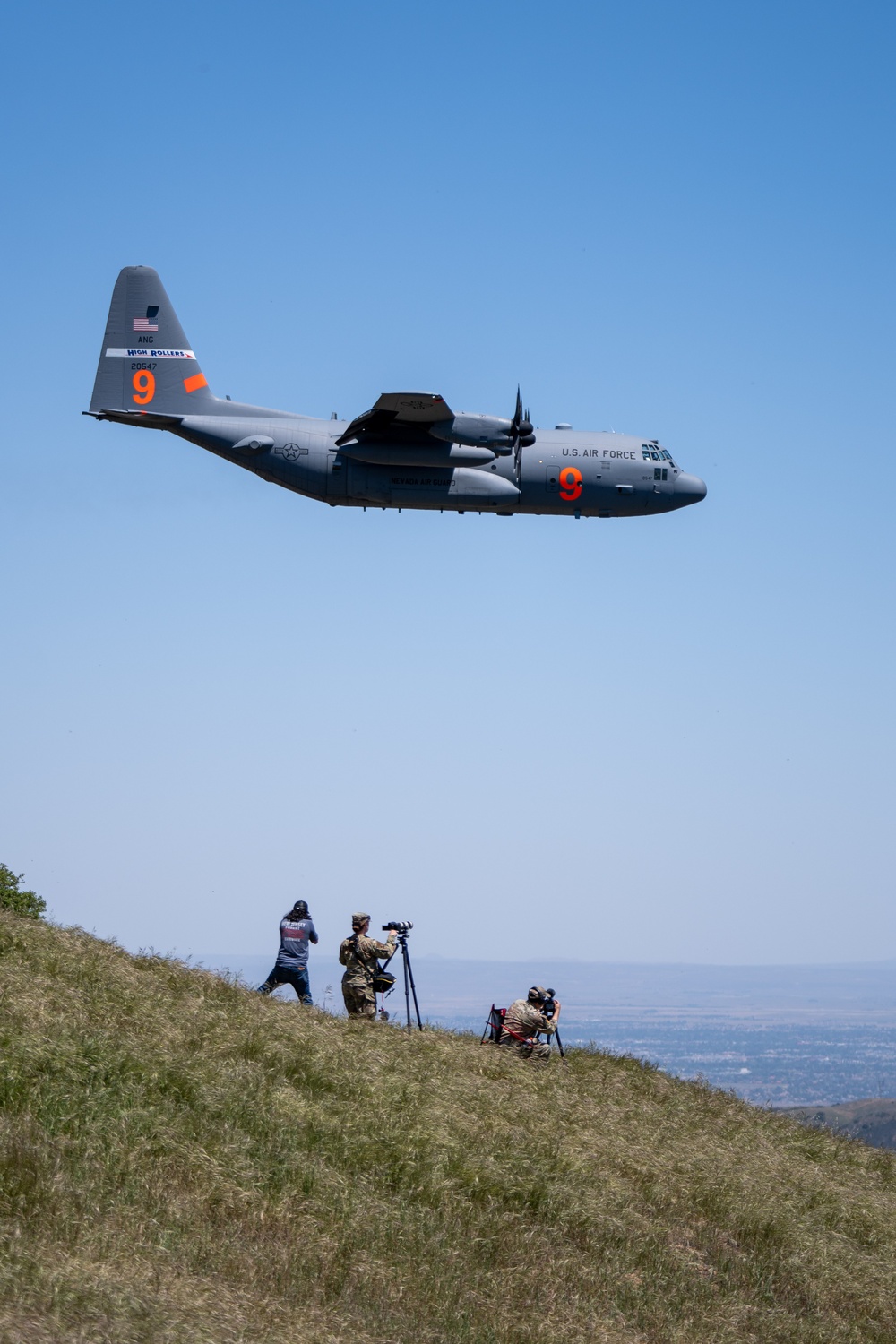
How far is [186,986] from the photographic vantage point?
21.9m

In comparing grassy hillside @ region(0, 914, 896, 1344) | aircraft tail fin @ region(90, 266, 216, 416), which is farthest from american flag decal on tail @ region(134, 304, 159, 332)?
grassy hillside @ region(0, 914, 896, 1344)

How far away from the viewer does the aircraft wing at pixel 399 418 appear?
37375mm

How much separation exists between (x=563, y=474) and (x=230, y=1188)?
3032 centimetres

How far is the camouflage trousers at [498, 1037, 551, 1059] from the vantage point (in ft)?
77.9

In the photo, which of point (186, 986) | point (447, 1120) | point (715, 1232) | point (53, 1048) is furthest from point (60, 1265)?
point (186, 986)

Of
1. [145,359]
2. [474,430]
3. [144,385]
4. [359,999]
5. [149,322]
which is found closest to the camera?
[359,999]

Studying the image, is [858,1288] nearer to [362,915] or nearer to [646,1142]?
[646,1142]

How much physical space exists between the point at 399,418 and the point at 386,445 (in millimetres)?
1060

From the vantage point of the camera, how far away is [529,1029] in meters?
24.0

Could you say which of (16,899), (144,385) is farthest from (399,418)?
(16,899)

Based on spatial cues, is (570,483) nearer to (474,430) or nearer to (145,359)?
(474,430)

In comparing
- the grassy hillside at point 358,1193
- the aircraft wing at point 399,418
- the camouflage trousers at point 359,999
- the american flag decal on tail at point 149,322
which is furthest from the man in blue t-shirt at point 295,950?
the american flag decal on tail at point 149,322

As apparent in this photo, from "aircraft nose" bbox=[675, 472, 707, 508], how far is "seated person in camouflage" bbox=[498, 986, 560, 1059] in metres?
22.9

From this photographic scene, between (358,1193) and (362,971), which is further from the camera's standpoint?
(362,971)
